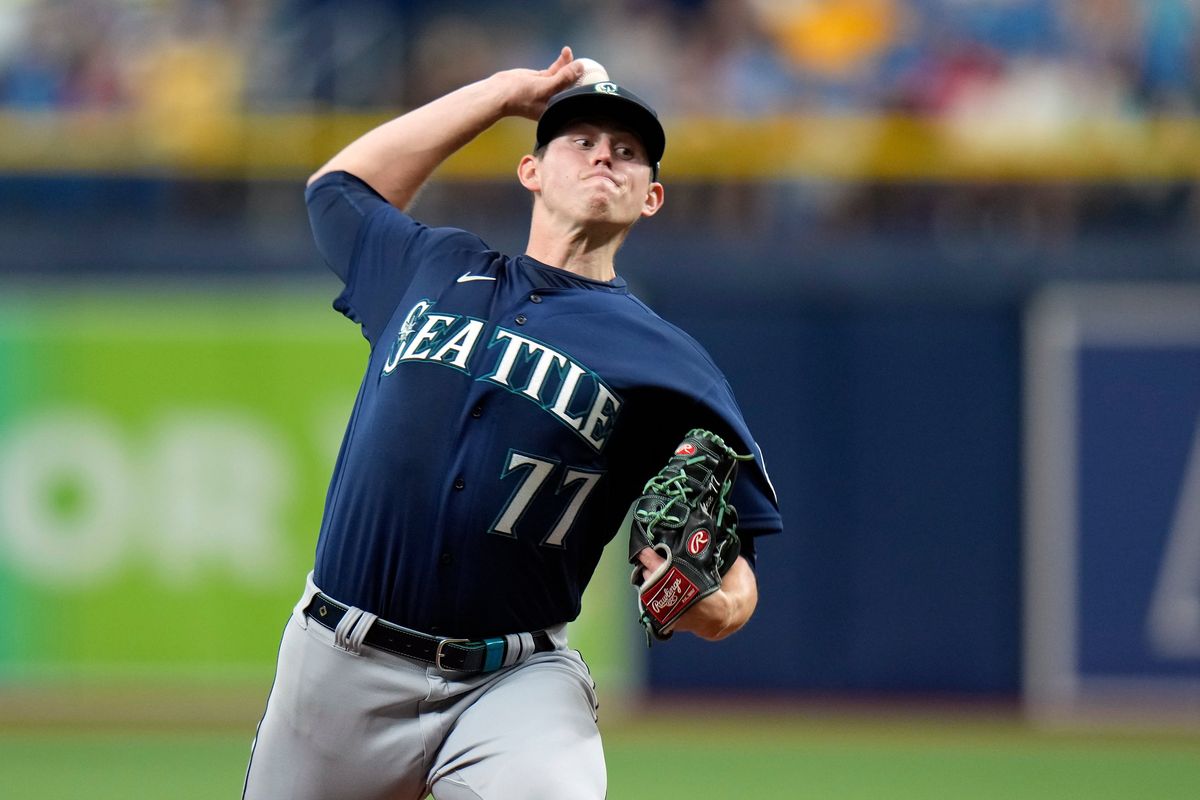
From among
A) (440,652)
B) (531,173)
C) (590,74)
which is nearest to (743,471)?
(440,652)

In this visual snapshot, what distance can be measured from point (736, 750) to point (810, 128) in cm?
383

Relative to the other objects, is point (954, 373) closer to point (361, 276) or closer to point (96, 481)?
point (96, 481)

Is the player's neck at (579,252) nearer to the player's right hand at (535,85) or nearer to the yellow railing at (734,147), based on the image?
the player's right hand at (535,85)

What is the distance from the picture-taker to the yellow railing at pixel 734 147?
388 inches

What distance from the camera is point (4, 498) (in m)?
9.09

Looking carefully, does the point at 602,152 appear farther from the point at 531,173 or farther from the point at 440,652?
the point at 440,652

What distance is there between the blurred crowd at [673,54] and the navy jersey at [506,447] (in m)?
6.93

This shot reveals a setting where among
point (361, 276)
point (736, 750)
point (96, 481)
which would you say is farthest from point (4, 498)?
point (361, 276)

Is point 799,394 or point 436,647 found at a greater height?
point 799,394

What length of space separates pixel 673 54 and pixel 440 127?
6942mm

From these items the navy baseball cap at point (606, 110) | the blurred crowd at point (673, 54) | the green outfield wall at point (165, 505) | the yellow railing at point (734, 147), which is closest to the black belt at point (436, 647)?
the navy baseball cap at point (606, 110)

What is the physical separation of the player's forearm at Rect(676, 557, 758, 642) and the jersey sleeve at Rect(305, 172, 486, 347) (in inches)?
35.9

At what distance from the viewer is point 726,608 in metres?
3.30

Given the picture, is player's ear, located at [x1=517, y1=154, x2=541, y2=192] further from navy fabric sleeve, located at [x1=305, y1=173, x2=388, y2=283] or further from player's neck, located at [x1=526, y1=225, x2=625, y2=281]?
navy fabric sleeve, located at [x1=305, y1=173, x2=388, y2=283]
